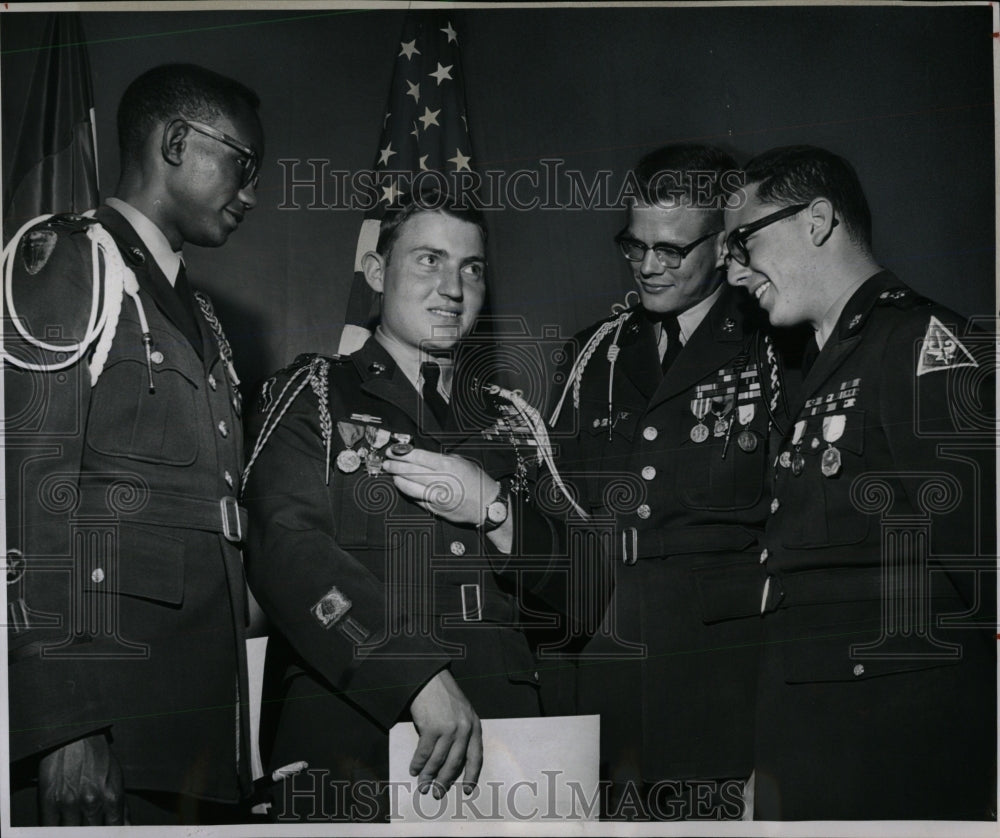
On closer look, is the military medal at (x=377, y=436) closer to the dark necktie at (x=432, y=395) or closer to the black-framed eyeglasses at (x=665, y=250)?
the dark necktie at (x=432, y=395)

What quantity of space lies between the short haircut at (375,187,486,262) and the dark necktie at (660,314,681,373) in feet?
2.29

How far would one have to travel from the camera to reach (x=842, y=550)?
4.09m

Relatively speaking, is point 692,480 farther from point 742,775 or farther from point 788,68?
point 788,68

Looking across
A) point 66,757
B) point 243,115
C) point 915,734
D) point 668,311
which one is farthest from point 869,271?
point 66,757

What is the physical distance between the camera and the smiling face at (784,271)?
13.8 feet

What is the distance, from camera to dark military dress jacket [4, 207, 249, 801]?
13.4 feet

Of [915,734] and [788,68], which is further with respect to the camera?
[788,68]

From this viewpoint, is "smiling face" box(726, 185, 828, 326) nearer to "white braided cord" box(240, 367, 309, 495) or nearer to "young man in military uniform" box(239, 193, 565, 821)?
"young man in military uniform" box(239, 193, 565, 821)

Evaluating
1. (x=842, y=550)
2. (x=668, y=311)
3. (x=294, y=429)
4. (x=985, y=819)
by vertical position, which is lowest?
(x=985, y=819)

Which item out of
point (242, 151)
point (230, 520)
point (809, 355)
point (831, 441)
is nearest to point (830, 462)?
point (831, 441)

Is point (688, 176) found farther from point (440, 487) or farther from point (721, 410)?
point (440, 487)

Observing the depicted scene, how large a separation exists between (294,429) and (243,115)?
3.66 feet

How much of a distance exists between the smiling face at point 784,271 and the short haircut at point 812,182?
6 centimetres

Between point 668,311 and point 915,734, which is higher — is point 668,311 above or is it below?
above
